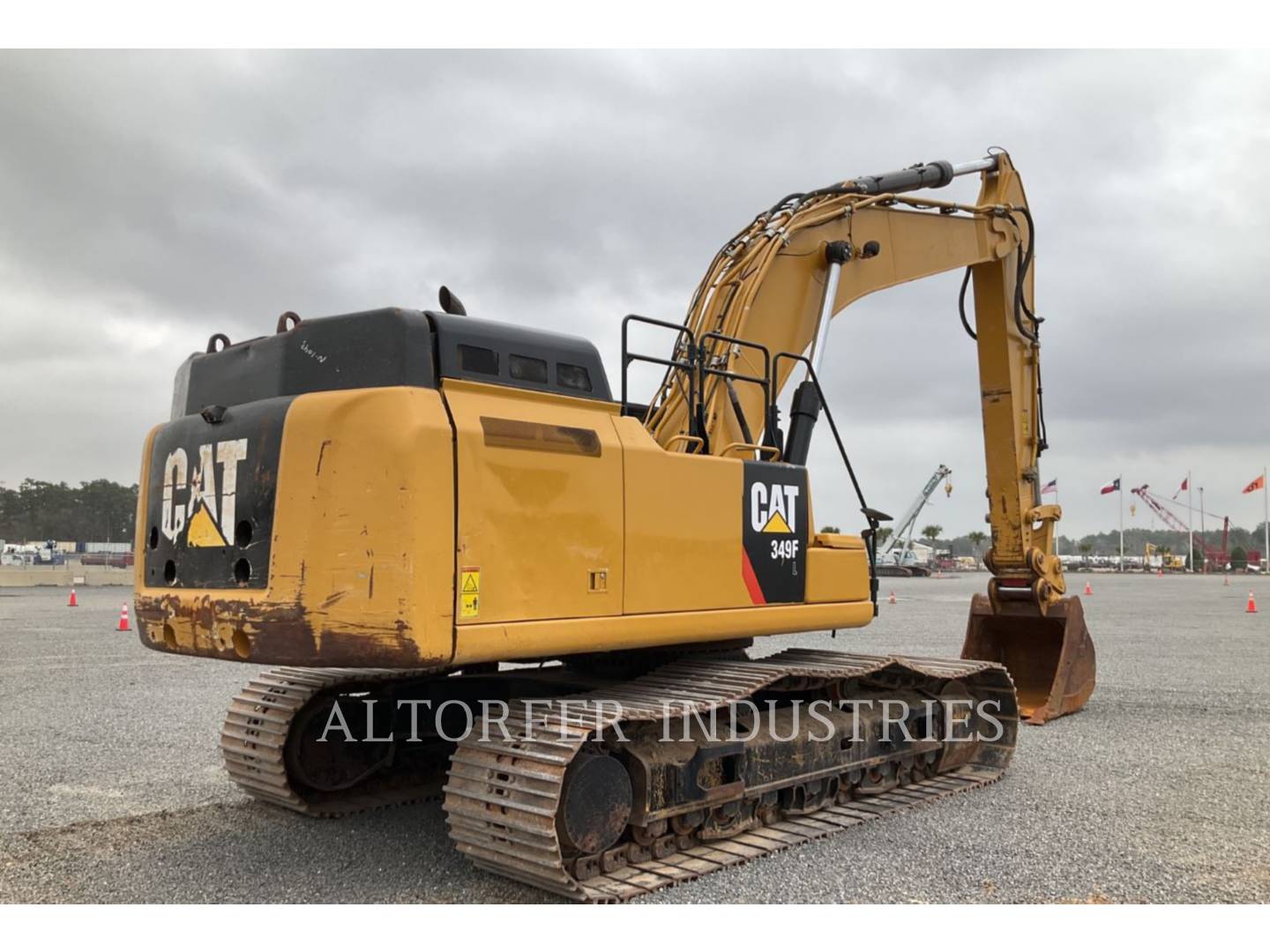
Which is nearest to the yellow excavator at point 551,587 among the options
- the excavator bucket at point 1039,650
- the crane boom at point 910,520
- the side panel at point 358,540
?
the side panel at point 358,540

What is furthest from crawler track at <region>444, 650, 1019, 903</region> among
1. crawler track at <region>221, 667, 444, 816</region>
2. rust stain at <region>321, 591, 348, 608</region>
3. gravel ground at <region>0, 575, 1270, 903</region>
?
crawler track at <region>221, 667, 444, 816</region>

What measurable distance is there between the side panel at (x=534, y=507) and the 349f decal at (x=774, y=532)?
1.09 m

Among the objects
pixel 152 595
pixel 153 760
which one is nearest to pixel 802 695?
pixel 152 595

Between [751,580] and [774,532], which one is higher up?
[774,532]

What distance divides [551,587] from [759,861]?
1.92 metres

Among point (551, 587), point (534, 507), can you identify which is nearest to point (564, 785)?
point (551, 587)

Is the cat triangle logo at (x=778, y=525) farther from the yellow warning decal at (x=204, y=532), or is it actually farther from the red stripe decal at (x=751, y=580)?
the yellow warning decal at (x=204, y=532)

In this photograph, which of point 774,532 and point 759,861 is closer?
point 759,861

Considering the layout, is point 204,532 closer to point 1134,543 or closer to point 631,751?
point 631,751

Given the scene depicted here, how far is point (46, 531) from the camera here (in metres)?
79.2

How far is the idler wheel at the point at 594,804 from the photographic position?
4.99 m

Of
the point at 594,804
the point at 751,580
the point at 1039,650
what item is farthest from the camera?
the point at 1039,650

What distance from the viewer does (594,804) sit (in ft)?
16.8

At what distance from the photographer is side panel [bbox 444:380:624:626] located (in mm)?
4785
